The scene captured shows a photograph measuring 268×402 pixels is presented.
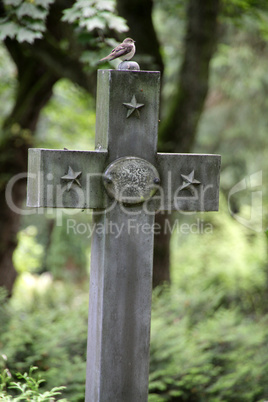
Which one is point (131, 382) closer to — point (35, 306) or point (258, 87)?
point (35, 306)

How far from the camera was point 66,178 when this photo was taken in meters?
2.88

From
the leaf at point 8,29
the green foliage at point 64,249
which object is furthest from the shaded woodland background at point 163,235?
the green foliage at point 64,249

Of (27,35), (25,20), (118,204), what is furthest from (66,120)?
(118,204)

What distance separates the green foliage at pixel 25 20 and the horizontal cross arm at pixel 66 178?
71.0 inches

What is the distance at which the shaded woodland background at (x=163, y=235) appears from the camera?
168 inches

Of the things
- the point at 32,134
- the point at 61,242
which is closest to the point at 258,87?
the point at 32,134

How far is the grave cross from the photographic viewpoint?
2.89 metres

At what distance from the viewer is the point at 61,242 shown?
16.8m

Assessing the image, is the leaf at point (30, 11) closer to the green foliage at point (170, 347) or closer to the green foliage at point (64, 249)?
the green foliage at point (170, 347)

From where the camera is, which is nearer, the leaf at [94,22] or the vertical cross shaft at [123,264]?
the vertical cross shaft at [123,264]

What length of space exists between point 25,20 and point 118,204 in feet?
7.74

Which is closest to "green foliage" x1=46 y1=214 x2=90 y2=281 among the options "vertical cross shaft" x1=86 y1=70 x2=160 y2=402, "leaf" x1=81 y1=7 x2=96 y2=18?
"leaf" x1=81 y1=7 x2=96 y2=18

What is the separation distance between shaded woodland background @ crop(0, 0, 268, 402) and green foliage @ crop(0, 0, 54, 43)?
13mm

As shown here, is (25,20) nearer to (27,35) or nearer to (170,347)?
(27,35)
